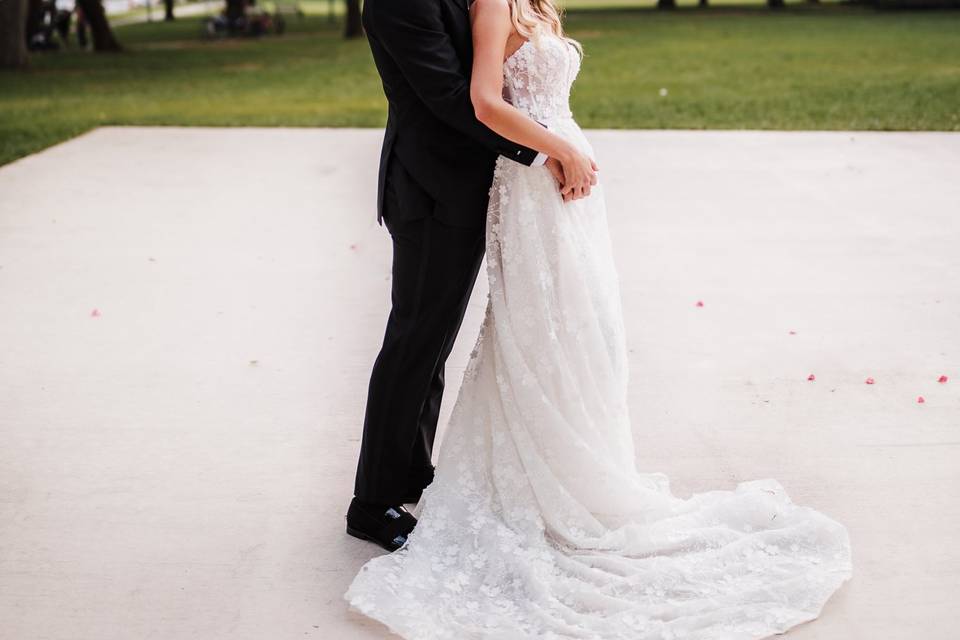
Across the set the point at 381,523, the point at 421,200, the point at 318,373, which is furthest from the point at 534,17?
the point at 318,373

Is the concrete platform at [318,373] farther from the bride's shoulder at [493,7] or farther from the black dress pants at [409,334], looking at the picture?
the bride's shoulder at [493,7]

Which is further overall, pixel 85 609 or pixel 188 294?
pixel 188 294

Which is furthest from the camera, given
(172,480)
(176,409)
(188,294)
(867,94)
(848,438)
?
(867,94)

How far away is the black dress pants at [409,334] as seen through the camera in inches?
129

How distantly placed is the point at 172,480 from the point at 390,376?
1.01 m

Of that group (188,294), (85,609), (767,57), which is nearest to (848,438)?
(85,609)

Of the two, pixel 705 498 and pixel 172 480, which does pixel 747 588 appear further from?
pixel 172 480

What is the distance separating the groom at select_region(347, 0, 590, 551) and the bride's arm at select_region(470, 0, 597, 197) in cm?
3

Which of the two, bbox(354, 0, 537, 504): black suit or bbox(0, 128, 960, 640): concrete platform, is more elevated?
bbox(354, 0, 537, 504): black suit

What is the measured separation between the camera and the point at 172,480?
3.89 meters

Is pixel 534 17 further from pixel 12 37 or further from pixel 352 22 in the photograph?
pixel 352 22

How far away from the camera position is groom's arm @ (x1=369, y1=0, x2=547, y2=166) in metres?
2.94

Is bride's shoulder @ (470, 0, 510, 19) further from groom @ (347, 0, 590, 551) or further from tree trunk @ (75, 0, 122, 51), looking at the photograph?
tree trunk @ (75, 0, 122, 51)

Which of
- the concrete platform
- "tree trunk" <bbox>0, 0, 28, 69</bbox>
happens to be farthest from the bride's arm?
"tree trunk" <bbox>0, 0, 28, 69</bbox>
